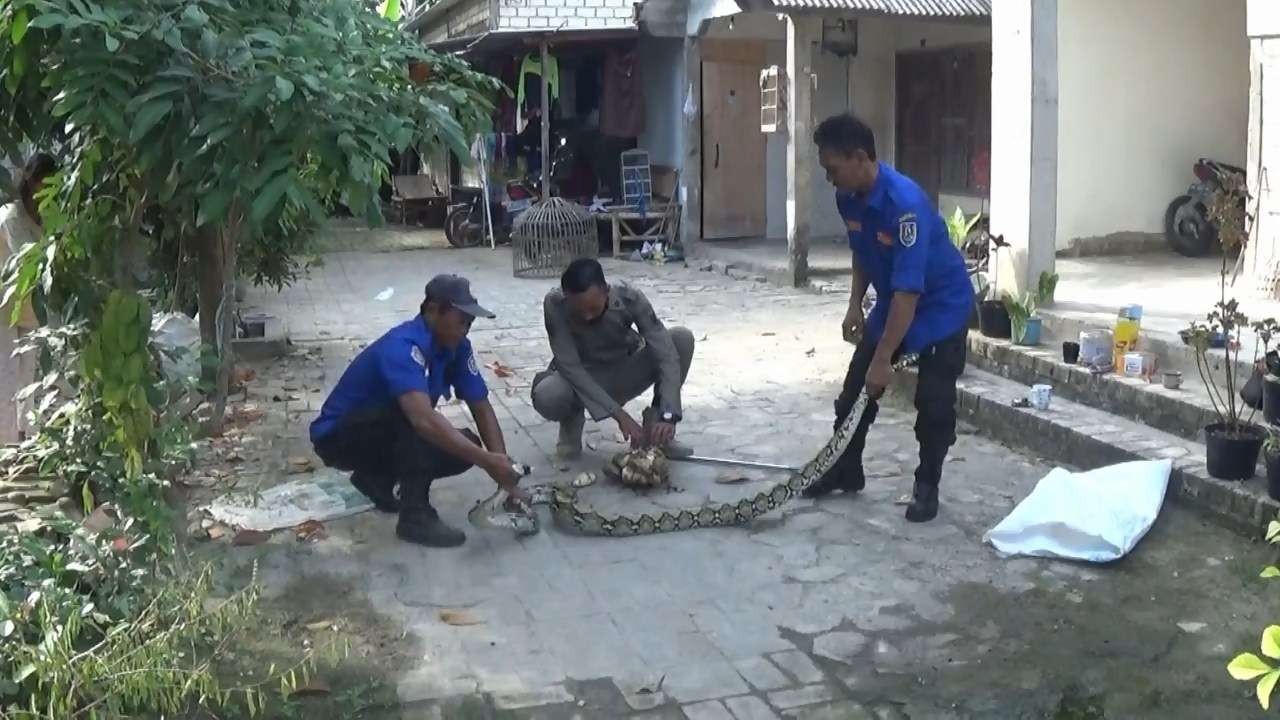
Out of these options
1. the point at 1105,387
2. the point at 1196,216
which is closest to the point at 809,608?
the point at 1105,387

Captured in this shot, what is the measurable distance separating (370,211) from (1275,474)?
3.79 meters

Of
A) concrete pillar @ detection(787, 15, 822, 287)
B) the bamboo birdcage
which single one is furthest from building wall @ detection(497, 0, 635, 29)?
concrete pillar @ detection(787, 15, 822, 287)

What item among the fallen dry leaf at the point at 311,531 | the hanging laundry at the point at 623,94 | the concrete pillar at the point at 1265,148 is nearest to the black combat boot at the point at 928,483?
the fallen dry leaf at the point at 311,531

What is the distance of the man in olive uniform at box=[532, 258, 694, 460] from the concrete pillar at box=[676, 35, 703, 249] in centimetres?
887

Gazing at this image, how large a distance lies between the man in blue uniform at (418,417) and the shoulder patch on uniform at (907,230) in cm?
171

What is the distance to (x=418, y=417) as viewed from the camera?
4.93 meters

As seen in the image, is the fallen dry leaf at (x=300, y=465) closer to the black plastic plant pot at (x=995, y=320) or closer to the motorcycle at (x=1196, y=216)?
the black plastic plant pot at (x=995, y=320)

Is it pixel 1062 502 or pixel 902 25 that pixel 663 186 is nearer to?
pixel 902 25

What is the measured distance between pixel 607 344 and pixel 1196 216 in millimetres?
6425

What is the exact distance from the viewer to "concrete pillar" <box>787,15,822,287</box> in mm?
12375

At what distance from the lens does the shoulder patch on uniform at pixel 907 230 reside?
16.9 feet

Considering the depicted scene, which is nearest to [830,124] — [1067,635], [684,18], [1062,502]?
[1062,502]

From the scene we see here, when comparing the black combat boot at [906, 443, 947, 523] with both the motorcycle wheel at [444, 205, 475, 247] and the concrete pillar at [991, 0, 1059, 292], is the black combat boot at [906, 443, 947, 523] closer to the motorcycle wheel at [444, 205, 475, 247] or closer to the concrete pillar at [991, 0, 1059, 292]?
the concrete pillar at [991, 0, 1059, 292]

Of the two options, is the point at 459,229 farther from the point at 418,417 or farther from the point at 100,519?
the point at 100,519
